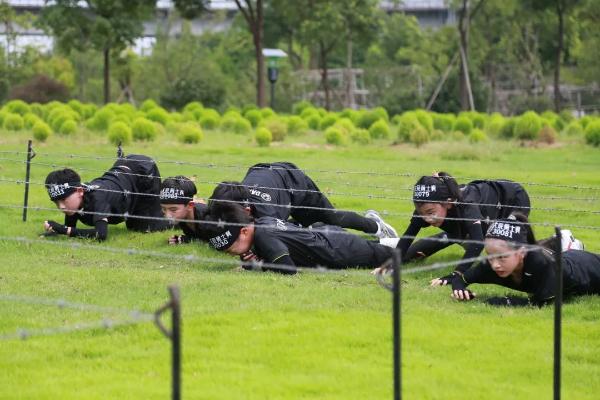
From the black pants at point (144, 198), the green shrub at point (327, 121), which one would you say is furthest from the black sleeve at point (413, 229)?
the green shrub at point (327, 121)

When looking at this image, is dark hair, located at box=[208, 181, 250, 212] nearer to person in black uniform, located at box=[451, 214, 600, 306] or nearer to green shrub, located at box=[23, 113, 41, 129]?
person in black uniform, located at box=[451, 214, 600, 306]

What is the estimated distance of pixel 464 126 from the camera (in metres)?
29.0

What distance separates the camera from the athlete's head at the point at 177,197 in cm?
1113

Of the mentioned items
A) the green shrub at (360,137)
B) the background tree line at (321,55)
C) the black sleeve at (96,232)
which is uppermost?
the background tree line at (321,55)

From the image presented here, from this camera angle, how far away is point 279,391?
6.91 m

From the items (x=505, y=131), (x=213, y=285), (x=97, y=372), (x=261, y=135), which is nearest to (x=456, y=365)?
(x=97, y=372)

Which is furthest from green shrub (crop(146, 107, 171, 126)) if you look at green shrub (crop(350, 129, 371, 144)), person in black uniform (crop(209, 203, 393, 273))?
person in black uniform (crop(209, 203, 393, 273))

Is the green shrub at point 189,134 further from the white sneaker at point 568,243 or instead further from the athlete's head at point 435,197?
the white sneaker at point 568,243

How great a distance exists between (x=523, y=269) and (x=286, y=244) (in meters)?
2.41

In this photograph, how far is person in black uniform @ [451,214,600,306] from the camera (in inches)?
333

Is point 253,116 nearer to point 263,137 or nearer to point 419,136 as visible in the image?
point 263,137

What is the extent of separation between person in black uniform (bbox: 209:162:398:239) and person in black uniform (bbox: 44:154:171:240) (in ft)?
3.72

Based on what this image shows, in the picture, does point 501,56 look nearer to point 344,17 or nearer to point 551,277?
point 344,17

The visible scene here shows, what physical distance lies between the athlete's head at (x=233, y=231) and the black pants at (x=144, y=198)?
235 centimetres
